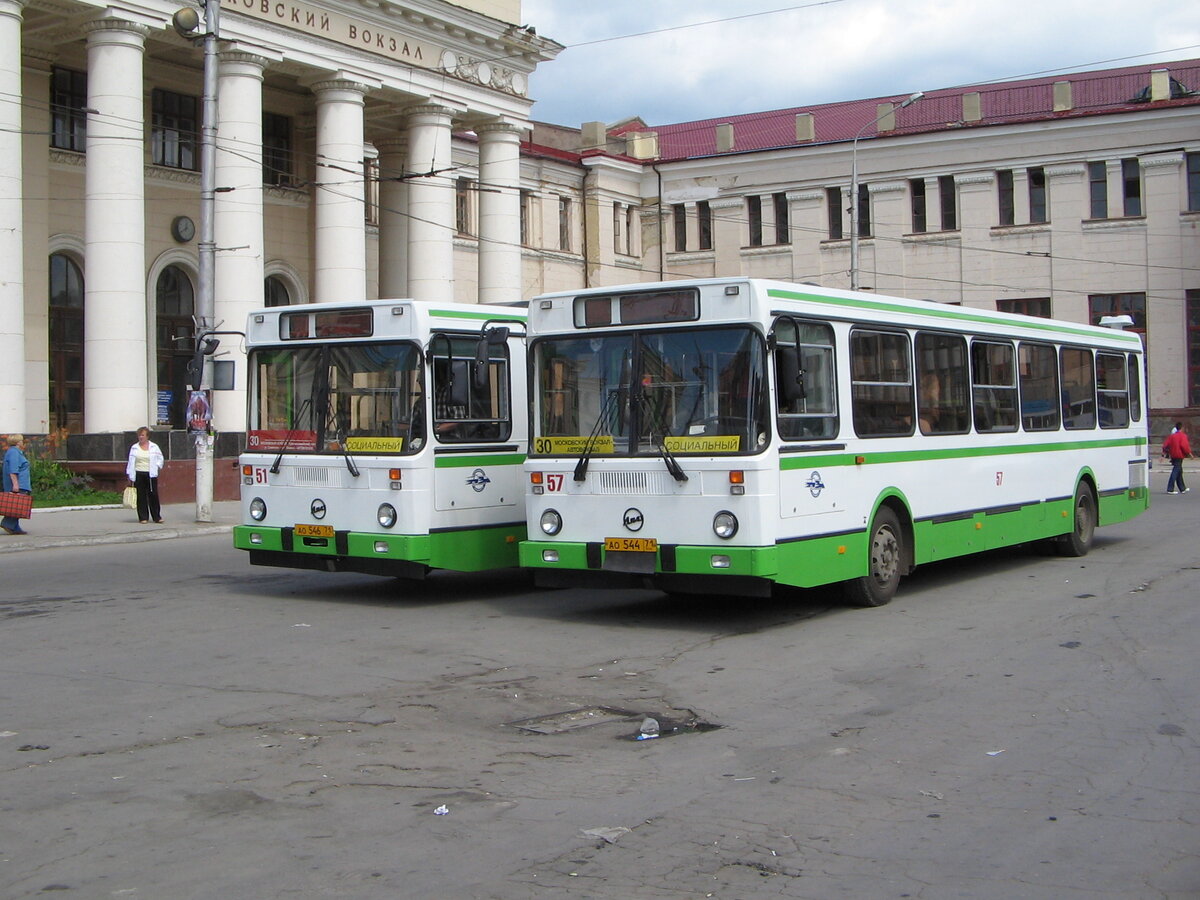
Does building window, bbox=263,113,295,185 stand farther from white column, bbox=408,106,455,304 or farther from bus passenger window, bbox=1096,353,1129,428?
bus passenger window, bbox=1096,353,1129,428

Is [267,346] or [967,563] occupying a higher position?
[267,346]

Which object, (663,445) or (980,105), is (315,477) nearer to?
(663,445)

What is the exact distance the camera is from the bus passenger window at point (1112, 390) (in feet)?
58.6

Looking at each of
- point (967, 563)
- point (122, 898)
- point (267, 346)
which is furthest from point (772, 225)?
point (122, 898)

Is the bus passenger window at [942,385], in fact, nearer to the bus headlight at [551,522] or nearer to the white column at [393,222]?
the bus headlight at [551,522]

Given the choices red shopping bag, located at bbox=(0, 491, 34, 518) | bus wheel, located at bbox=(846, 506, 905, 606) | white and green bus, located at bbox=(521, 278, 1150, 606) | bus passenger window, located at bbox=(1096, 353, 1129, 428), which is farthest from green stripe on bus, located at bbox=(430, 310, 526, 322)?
red shopping bag, located at bbox=(0, 491, 34, 518)

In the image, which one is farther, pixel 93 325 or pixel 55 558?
pixel 93 325

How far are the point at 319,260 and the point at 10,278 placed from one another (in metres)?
8.74

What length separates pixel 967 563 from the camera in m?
16.7

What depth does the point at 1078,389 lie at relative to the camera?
17.2 m

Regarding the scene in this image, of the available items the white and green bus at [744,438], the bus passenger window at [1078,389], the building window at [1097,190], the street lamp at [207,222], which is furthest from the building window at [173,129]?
the building window at [1097,190]

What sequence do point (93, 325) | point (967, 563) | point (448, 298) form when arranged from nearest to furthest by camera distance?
point (967, 563) → point (93, 325) → point (448, 298)

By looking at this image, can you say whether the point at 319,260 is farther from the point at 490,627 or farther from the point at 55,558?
the point at 490,627

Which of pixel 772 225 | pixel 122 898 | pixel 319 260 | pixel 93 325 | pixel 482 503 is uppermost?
pixel 772 225
